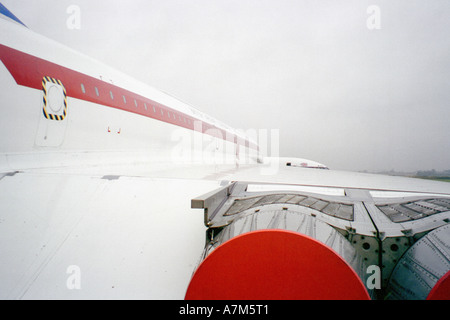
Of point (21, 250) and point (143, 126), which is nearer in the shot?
point (21, 250)

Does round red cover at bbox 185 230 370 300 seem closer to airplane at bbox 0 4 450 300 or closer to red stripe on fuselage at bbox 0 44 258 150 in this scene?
airplane at bbox 0 4 450 300

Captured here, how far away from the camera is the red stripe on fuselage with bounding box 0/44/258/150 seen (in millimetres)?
3420

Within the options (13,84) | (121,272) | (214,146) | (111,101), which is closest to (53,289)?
(121,272)

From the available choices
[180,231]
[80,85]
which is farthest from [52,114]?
[180,231]

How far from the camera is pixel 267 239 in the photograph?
48.1 inches

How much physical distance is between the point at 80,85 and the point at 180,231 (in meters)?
3.76

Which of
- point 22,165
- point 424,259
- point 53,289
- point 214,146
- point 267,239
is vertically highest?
point 214,146

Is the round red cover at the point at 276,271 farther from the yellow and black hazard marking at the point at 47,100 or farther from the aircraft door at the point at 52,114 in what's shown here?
the yellow and black hazard marking at the point at 47,100

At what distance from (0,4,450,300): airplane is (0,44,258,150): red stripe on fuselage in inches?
1.1

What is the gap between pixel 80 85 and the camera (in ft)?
14.3

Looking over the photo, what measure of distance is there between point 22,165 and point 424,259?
4481mm
